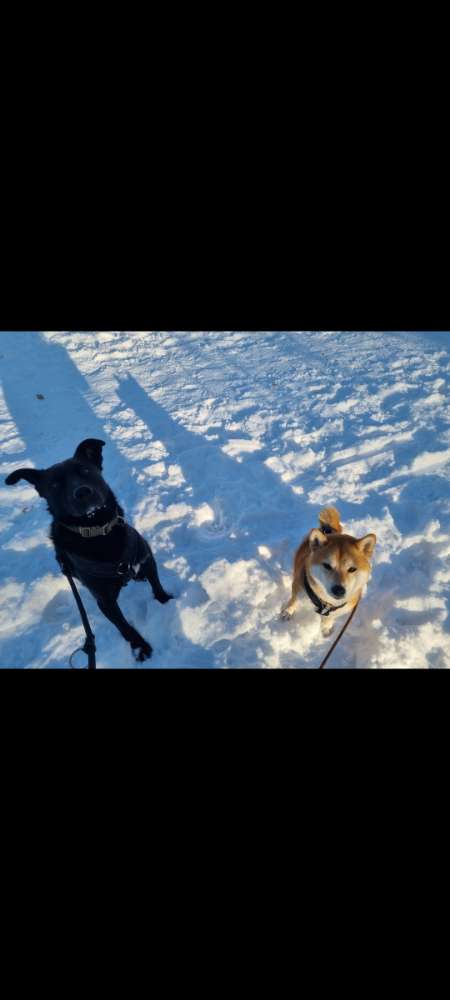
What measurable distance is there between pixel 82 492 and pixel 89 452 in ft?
1.52

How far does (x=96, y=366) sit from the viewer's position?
21.1 feet

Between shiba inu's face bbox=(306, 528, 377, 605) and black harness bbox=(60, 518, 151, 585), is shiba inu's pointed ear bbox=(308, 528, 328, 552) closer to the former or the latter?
shiba inu's face bbox=(306, 528, 377, 605)

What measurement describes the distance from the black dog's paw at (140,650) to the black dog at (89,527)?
21cm

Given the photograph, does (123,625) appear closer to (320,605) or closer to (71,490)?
(71,490)

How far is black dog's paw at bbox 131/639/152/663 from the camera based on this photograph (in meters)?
3.43

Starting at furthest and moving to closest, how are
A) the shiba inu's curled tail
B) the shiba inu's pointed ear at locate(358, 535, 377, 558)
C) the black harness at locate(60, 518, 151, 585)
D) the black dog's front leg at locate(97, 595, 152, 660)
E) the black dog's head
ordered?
1. the shiba inu's curled tail
2. the black dog's front leg at locate(97, 595, 152, 660)
3. the black harness at locate(60, 518, 151, 585)
4. the black dog's head
5. the shiba inu's pointed ear at locate(358, 535, 377, 558)

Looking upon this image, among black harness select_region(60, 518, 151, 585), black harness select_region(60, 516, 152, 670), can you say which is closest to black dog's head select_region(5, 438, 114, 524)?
black harness select_region(60, 516, 152, 670)

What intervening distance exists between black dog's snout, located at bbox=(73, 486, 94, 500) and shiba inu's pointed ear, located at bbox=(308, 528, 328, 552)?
1663mm

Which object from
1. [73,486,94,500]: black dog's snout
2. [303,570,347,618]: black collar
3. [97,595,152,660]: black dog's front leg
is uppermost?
[73,486,94,500]: black dog's snout

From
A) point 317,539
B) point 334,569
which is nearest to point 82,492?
point 317,539

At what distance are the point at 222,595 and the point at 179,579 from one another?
462mm

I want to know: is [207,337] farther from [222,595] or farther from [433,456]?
[222,595]

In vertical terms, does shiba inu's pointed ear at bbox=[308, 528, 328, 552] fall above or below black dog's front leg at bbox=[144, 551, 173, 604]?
above

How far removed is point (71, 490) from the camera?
292 cm
